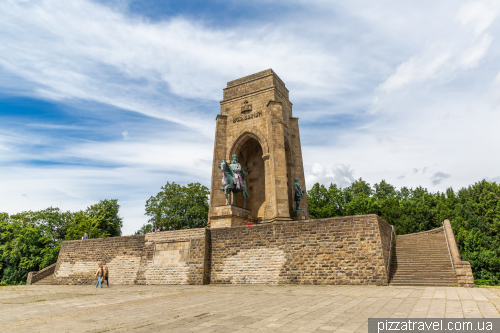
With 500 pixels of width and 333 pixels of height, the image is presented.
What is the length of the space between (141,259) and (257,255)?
23.7 ft

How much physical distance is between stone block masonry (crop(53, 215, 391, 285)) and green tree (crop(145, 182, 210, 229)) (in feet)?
52.7

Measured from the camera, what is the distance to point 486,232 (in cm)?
2664

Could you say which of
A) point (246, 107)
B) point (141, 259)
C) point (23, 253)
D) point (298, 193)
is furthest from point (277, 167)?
point (23, 253)

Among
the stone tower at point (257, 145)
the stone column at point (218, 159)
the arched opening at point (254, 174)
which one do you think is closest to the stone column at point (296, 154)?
the stone tower at point (257, 145)

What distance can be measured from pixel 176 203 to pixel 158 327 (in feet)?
105

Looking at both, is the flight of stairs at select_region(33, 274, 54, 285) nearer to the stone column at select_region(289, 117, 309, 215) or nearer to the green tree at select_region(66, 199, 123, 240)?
the green tree at select_region(66, 199, 123, 240)

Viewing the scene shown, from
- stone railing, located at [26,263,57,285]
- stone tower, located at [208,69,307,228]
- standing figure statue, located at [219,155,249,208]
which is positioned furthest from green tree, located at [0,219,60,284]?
standing figure statue, located at [219,155,249,208]

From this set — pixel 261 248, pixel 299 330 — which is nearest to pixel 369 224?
pixel 261 248

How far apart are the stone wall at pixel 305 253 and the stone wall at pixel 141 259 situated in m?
0.97

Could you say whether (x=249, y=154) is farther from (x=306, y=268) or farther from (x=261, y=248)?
(x=306, y=268)

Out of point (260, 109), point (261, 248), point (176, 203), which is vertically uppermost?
point (260, 109)

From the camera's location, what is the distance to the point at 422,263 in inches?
507

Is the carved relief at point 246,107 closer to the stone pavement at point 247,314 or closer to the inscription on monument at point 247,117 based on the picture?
the inscription on monument at point 247,117

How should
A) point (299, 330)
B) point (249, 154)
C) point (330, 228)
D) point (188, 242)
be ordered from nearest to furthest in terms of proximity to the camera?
point (299, 330) < point (330, 228) < point (188, 242) < point (249, 154)
